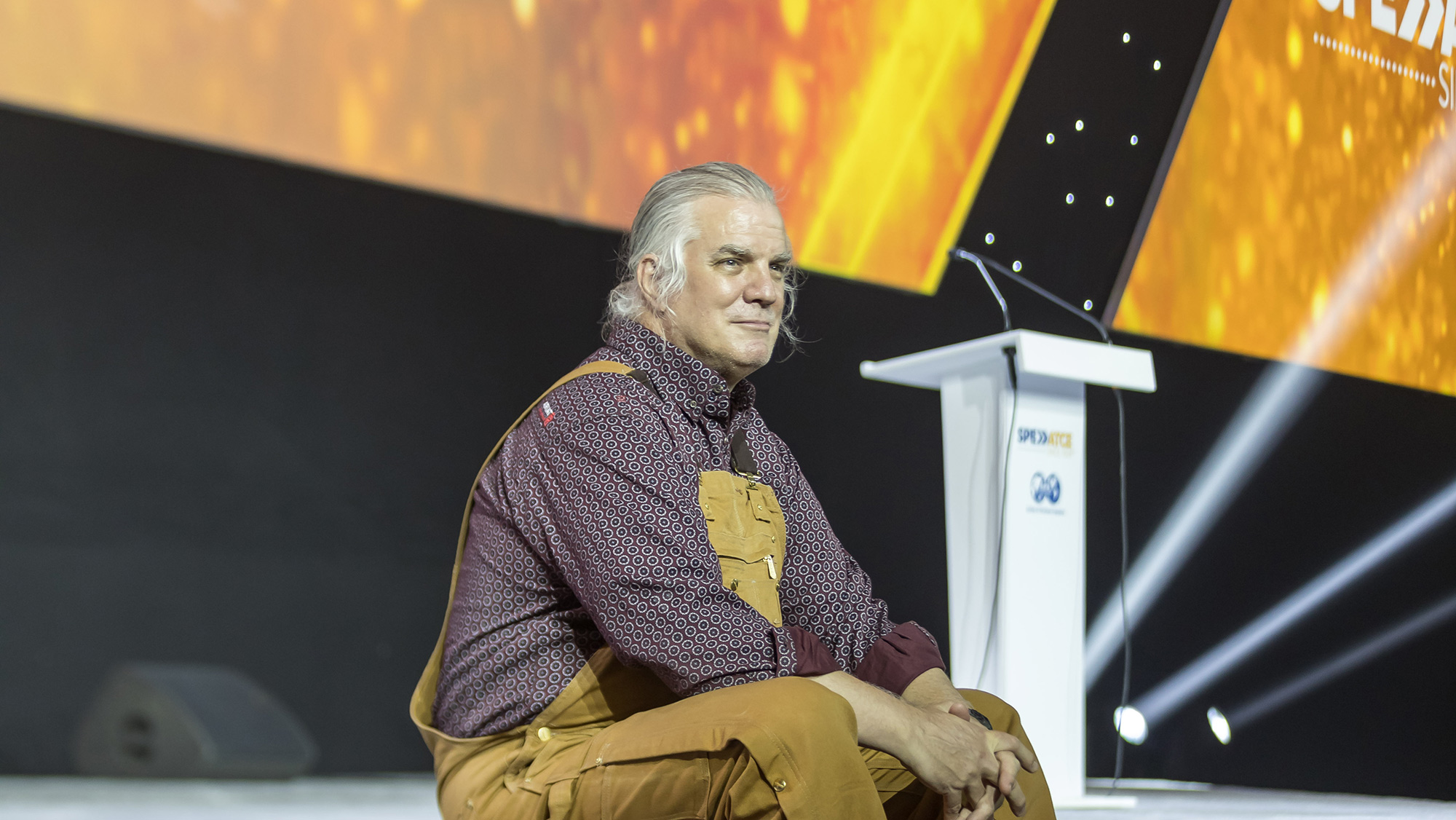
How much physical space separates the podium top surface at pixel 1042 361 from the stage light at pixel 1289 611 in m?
1.53

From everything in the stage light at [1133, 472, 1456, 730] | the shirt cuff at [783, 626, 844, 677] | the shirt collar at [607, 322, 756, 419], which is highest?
the shirt collar at [607, 322, 756, 419]

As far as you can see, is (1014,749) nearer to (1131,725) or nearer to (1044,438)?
(1044,438)

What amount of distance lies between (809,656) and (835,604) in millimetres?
246

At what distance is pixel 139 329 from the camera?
2.08 m

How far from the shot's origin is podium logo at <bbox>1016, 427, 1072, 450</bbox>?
7.29ft

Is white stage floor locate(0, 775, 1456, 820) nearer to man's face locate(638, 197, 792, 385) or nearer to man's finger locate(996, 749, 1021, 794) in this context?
man's face locate(638, 197, 792, 385)

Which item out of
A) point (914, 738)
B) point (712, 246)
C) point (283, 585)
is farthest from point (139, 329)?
point (914, 738)

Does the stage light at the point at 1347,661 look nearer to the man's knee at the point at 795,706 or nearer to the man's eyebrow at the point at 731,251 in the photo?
the man's eyebrow at the point at 731,251

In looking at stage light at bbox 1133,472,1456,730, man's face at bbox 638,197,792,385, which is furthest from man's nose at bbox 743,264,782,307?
stage light at bbox 1133,472,1456,730

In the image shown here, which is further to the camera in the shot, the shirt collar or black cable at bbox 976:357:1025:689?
black cable at bbox 976:357:1025:689

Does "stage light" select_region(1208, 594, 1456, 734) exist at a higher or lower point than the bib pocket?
lower

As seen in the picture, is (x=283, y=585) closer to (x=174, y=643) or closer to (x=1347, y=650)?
(x=174, y=643)

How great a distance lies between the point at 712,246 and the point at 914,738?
66 centimetres

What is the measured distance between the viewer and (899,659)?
4.51ft
